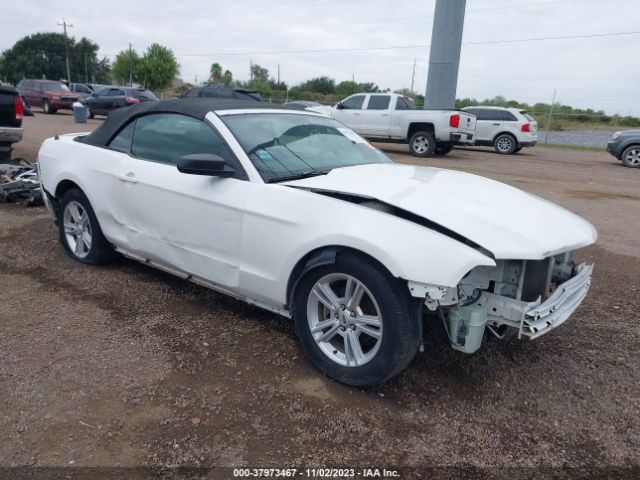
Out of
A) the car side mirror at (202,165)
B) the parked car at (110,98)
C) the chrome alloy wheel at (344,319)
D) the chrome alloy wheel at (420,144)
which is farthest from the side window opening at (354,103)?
the chrome alloy wheel at (344,319)

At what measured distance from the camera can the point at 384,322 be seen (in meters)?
2.74

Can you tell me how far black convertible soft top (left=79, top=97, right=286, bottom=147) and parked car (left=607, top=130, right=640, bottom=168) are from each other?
15.2 m

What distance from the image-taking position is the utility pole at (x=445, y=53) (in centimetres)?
1891

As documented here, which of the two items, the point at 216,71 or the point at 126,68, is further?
the point at 216,71

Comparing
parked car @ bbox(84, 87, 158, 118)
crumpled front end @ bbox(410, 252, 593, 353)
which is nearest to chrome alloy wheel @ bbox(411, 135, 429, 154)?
crumpled front end @ bbox(410, 252, 593, 353)

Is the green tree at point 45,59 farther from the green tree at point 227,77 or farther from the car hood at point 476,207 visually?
the car hood at point 476,207

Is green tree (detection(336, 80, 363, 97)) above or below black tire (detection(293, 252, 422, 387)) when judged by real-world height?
above

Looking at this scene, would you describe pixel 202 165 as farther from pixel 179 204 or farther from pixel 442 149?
pixel 442 149

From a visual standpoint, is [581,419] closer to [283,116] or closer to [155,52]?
[283,116]

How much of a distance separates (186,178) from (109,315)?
1.18m

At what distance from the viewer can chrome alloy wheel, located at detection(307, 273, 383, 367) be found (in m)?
2.87

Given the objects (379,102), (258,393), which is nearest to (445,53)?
(379,102)

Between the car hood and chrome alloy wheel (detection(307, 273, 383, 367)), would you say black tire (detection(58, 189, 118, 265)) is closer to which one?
the car hood

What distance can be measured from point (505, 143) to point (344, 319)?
17202 millimetres
